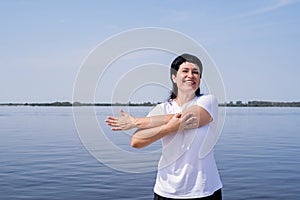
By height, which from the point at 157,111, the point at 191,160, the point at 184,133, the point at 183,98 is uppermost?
the point at 183,98

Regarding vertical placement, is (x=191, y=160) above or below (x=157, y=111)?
below

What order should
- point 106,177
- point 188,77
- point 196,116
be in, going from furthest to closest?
point 106,177
point 188,77
point 196,116

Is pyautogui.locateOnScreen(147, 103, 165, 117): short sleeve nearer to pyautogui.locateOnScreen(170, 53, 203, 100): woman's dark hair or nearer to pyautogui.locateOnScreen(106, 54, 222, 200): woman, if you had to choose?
pyautogui.locateOnScreen(106, 54, 222, 200): woman

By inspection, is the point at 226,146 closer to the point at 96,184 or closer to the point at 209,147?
the point at 96,184

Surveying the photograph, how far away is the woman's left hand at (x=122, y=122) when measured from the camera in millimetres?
3596

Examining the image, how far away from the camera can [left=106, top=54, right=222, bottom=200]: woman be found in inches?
139

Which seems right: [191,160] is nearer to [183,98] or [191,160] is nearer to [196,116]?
[196,116]

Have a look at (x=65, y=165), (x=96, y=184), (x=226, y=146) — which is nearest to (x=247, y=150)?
(x=226, y=146)

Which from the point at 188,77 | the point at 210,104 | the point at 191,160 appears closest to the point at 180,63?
the point at 188,77

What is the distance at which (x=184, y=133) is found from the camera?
3564 mm

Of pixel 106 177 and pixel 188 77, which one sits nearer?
pixel 188 77

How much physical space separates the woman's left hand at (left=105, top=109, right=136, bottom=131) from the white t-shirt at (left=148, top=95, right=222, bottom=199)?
0.62ft

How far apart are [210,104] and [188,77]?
286 millimetres

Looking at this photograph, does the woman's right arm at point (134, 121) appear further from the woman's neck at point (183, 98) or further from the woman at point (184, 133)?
the woman's neck at point (183, 98)
